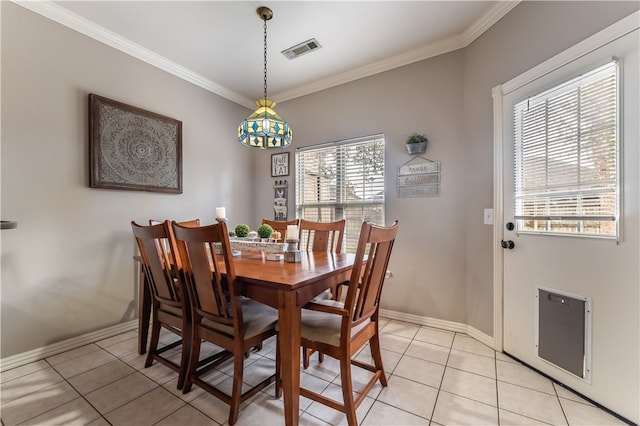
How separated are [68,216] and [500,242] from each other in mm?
3504

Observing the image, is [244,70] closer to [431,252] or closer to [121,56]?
[121,56]

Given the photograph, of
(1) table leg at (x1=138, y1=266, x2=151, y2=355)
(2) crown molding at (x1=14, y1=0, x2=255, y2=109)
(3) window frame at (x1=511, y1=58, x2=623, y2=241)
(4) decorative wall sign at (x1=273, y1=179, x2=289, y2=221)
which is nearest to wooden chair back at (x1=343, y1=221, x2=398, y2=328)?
(3) window frame at (x1=511, y1=58, x2=623, y2=241)

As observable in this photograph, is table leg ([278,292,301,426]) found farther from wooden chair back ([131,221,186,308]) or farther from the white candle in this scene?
wooden chair back ([131,221,186,308])

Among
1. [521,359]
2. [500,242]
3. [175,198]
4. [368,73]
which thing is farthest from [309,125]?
[521,359]

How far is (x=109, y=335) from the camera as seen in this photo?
242 centimetres

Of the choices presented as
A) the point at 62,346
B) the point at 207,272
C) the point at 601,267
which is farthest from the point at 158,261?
the point at 601,267

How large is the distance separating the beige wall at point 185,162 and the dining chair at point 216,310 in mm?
1416

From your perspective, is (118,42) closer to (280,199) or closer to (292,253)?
(280,199)

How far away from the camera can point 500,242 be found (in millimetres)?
2129

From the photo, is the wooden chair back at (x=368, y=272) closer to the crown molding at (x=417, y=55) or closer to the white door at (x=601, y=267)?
the white door at (x=601, y=267)

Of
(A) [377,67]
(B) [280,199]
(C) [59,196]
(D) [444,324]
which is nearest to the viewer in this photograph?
(C) [59,196]

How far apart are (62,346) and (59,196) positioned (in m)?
1.20

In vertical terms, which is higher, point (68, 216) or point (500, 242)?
point (68, 216)

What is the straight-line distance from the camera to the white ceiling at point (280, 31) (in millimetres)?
2109
